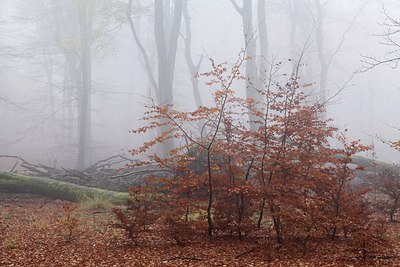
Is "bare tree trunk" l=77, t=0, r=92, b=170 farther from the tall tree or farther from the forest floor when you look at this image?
the forest floor

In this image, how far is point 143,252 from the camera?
16.9ft

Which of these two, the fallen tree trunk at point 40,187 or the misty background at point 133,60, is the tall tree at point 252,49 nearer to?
the misty background at point 133,60

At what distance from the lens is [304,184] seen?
497 centimetres

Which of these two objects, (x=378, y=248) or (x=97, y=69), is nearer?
(x=378, y=248)

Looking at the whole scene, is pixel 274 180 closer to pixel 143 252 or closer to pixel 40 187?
pixel 143 252

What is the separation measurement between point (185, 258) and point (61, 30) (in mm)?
21969

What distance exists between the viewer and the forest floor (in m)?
4.46

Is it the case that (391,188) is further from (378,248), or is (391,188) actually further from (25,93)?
(25,93)

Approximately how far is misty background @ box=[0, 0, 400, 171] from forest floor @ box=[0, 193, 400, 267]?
10850 mm

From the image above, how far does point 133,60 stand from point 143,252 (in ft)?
140

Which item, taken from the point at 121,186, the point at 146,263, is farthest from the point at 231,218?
the point at 121,186

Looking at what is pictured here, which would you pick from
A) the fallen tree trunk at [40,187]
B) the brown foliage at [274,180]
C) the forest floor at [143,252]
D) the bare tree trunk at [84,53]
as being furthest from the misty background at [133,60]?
the brown foliage at [274,180]

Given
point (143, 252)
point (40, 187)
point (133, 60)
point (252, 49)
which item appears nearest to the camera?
point (143, 252)

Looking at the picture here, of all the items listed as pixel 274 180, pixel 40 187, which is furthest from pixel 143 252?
pixel 40 187
